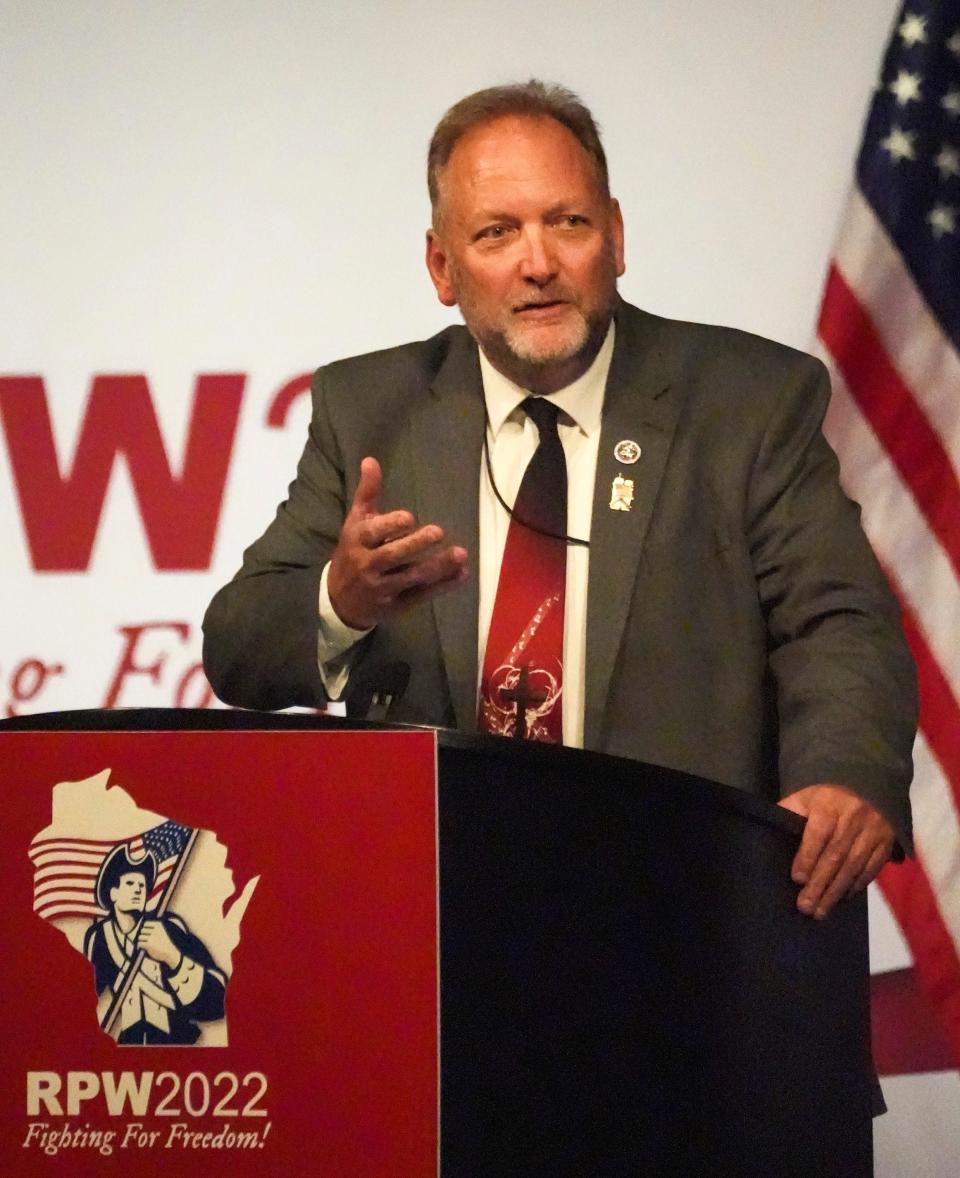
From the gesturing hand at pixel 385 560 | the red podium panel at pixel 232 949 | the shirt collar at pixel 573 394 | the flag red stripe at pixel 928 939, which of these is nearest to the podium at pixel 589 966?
the red podium panel at pixel 232 949

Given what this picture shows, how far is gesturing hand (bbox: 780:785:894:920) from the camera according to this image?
157 cm

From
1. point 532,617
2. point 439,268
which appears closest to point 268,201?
point 439,268

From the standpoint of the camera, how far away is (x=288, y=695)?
205 cm

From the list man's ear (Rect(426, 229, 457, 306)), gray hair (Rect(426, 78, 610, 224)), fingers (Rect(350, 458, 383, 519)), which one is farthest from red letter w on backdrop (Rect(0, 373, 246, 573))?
fingers (Rect(350, 458, 383, 519))

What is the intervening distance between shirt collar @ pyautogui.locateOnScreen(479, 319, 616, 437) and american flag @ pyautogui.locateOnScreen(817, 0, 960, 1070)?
891mm

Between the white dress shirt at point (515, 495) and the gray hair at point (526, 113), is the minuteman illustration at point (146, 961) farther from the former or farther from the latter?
the gray hair at point (526, 113)

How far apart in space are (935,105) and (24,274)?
1.79 metres

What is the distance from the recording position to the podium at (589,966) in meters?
1.31

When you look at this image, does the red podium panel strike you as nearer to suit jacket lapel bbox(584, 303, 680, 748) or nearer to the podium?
the podium

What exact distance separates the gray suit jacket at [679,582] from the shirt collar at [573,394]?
21mm

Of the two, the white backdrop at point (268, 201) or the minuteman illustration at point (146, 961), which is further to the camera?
the white backdrop at point (268, 201)

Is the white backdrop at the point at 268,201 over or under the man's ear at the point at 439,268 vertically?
over

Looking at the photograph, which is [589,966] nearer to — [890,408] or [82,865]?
[82,865]

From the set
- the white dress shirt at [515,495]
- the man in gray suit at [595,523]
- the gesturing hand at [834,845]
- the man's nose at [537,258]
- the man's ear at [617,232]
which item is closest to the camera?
the gesturing hand at [834,845]
